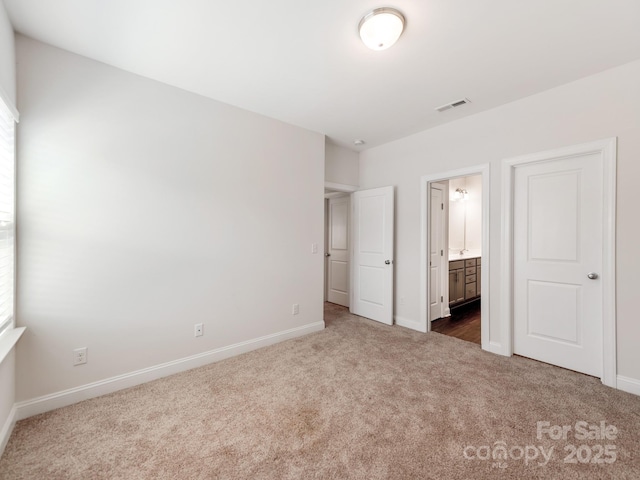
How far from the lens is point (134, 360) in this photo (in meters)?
2.33

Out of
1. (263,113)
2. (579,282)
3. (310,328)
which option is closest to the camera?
(579,282)

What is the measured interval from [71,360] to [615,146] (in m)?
4.63

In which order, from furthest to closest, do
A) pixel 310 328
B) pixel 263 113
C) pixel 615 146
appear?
1. pixel 310 328
2. pixel 263 113
3. pixel 615 146

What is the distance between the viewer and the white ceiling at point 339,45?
1678mm

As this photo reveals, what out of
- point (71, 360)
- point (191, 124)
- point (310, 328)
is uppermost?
point (191, 124)

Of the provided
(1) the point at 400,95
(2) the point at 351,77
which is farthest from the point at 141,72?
(1) the point at 400,95

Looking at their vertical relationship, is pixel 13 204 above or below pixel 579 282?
above

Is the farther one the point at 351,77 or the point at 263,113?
the point at 263,113

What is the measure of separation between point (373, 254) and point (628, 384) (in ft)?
8.82

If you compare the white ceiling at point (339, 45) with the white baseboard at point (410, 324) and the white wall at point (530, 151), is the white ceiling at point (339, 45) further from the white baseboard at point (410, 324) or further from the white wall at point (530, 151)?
the white baseboard at point (410, 324)

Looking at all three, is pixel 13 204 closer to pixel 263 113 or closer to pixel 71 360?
pixel 71 360

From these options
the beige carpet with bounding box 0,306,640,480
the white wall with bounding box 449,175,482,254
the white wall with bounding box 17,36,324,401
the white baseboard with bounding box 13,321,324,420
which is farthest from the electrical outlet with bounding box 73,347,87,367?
the white wall with bounding box 449,175,482,254

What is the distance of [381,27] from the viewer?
171 centimetres

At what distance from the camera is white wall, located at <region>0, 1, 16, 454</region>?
64.1 inches
